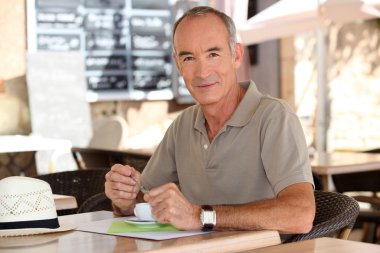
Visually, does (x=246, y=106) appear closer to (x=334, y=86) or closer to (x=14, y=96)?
(x=14, y=96)

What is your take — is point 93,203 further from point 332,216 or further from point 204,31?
point 332,216

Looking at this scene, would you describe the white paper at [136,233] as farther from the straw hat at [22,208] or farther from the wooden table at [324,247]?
the wooden table at [324,247]

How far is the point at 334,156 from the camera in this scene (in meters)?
5.54

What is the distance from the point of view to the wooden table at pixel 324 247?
1.95m

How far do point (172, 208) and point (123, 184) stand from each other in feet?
1.44

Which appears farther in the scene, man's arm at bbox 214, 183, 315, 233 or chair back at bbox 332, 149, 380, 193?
chair back at bbox 332, 149, 380, 193

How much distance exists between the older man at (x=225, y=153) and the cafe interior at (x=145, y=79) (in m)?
1.74

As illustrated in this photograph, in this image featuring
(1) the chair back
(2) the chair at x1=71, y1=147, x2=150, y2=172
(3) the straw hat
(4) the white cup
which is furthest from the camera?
(2) the chair at x1=71, y1=147, x2=150, y2=172

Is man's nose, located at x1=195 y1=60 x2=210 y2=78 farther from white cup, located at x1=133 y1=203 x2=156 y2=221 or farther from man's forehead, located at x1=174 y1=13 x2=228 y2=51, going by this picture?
white cup, located at x1=133 y1=203 x2=156 y2=221

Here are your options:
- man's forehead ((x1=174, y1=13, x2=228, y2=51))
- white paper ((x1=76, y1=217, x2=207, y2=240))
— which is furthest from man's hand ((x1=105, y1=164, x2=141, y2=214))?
man's forehead ((x1=174, y1=13, x2=228, y2=51))

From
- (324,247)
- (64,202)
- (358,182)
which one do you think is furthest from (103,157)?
(324,247)

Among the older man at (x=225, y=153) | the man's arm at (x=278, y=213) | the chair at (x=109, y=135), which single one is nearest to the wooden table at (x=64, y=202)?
the older man at (x=225, y=153)

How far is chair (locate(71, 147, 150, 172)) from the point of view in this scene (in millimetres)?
5652

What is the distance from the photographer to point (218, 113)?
2.90m
